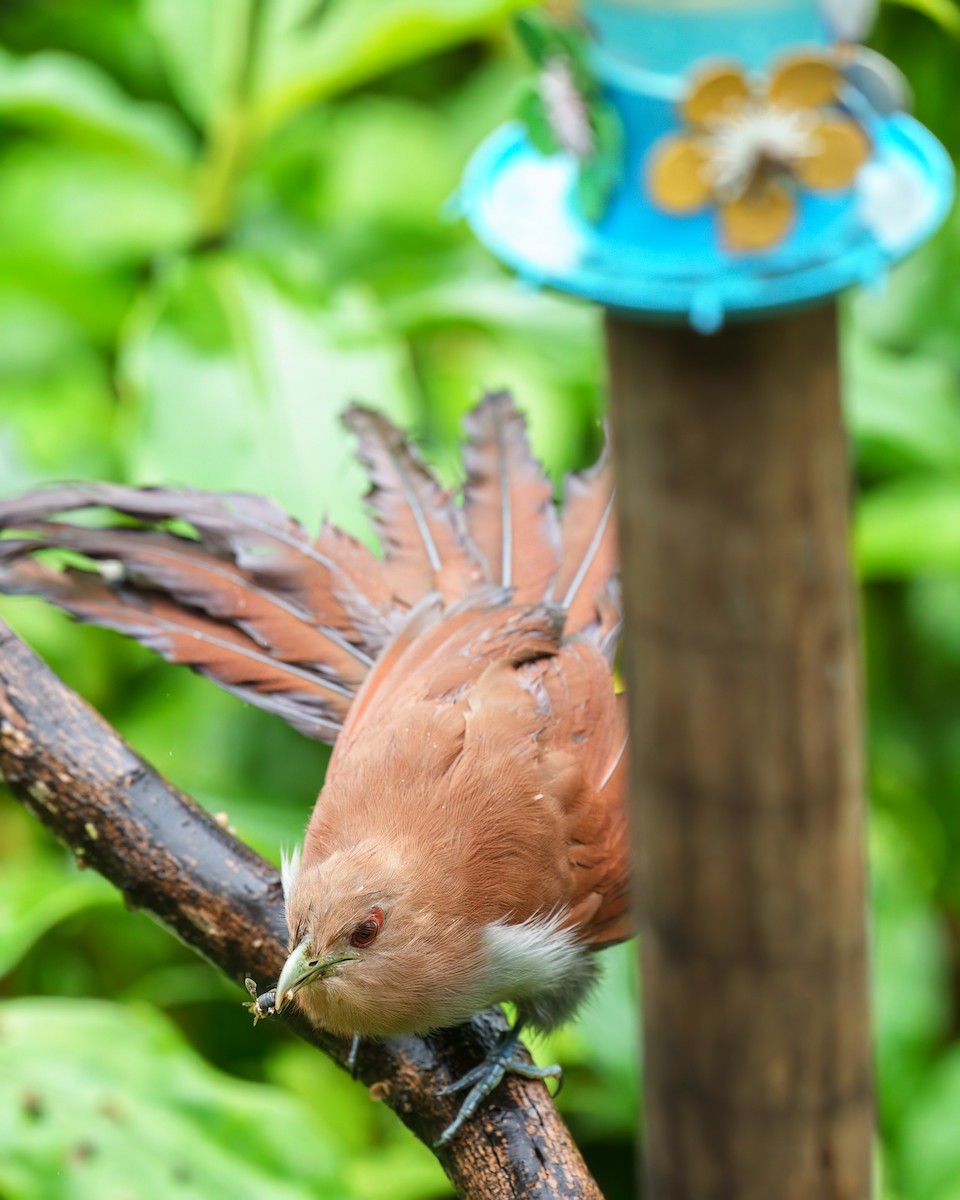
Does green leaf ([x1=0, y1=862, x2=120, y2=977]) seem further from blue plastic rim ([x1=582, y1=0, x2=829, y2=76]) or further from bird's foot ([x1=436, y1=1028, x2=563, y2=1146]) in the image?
blue plastic rim ([x1=582, y1=0, x2=829, y2=76])

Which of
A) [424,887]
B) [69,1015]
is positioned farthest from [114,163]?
[424,887]

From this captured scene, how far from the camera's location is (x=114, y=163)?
4191 mm

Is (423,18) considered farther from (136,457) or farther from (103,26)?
(103,26)

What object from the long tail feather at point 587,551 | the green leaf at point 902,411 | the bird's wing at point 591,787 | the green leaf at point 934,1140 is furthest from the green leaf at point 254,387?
the green leaf at point 934,1140

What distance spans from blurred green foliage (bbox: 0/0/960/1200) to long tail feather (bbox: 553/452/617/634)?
3.19 feet

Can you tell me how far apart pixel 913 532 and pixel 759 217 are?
2599 mm

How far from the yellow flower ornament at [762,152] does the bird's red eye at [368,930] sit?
3.72ft

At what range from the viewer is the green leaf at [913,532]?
3391 millimetres

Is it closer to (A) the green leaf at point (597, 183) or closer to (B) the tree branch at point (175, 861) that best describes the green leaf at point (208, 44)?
(B) the tree branch at point (175, 861)

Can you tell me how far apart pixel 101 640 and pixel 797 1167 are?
291cm

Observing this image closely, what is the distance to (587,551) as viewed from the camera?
2.32 metres

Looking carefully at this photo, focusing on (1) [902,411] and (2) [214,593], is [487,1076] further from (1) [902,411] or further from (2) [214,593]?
(1) [902,411]

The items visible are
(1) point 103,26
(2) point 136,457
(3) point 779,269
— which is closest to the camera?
(3) point 779,269

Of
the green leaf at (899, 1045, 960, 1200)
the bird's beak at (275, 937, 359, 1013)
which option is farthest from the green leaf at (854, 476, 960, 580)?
the bird's beak at (275, 937, 359, 1013)
